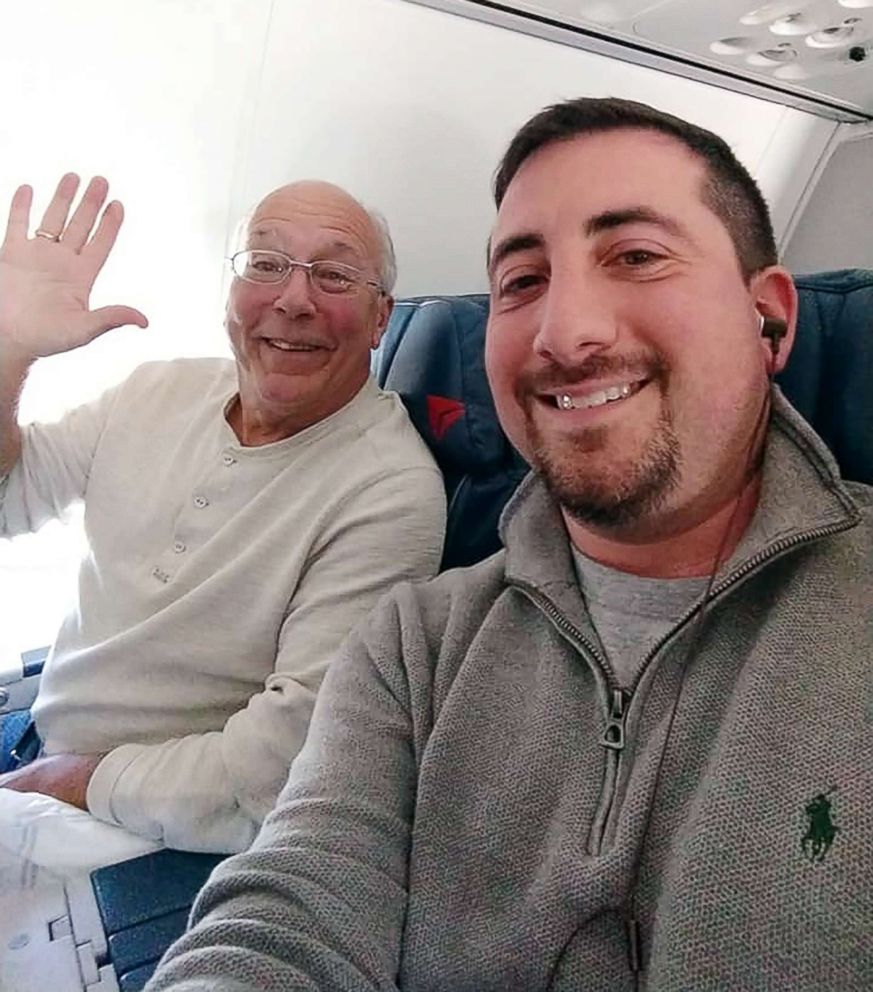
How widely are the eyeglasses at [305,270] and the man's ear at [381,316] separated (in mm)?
40

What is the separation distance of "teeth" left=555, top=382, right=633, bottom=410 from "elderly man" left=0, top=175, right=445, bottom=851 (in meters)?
0.42

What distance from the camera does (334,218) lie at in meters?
1.50

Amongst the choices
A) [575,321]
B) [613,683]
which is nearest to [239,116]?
[575,321]

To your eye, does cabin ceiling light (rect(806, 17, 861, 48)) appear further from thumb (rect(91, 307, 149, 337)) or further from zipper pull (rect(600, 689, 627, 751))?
zipper pull (rect(600, 689, 627, 751))

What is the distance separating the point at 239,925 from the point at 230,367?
1182 mm

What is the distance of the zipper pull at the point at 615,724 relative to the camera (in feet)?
2.66

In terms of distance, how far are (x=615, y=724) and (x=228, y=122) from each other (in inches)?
64.0

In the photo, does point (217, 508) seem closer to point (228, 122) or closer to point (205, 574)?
point (205, 574)

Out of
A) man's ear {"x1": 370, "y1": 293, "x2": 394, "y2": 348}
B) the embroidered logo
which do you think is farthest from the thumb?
the embroidered logo

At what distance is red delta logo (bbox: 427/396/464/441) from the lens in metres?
1.43

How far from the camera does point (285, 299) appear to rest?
146cm

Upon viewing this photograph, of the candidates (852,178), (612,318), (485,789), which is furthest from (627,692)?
(852,178)

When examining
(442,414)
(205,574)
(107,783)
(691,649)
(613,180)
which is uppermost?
(613,180)

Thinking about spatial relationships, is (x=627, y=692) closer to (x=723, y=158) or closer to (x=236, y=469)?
(x=723, y=158)
